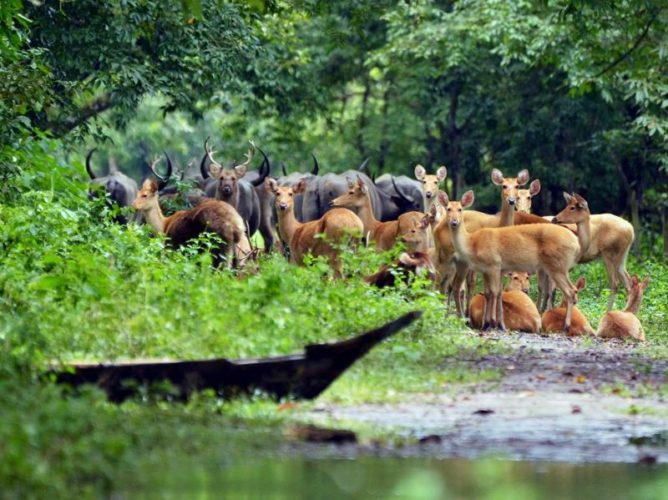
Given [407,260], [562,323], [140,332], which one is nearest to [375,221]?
[562,323]

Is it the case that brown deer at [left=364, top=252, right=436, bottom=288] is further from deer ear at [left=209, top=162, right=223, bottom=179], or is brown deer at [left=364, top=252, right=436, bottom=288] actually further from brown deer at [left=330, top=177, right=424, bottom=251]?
deer ear at [left=209, top=162, right=223, bottom=179]

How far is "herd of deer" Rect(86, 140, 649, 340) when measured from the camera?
55.4 feet

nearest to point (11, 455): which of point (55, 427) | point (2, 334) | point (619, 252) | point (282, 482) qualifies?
point (55, 427)

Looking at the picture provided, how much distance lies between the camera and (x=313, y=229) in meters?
19.4

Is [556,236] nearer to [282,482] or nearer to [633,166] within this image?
[282,482]

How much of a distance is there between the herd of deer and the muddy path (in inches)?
126

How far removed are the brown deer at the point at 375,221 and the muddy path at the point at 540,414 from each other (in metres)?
6.65

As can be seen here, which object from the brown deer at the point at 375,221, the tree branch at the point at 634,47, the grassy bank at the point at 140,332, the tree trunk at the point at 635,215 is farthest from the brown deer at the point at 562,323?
the tree trunk at the point at 635,215

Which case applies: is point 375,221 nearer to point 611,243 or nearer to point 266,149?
point 611,243

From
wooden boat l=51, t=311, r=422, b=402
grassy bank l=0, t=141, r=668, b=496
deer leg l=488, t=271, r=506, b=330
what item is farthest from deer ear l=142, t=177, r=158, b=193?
wooden boat l=51, t=311, r=422, b=402

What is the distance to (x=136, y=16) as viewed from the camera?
23.7 m

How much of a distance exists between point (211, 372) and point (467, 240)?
27.4ft

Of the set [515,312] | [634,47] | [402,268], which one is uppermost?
[634,47]

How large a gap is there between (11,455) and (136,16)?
1760 centimetres
